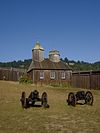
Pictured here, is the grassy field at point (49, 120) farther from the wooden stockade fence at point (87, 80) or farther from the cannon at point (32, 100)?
the wooden stockade fence at point (87, 80)

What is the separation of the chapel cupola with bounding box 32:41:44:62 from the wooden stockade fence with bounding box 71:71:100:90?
8.64 m

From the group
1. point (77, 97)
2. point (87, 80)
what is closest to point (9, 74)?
point (87, 80)

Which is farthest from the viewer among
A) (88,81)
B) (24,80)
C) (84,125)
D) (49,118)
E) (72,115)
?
(24,80)

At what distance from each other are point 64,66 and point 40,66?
14.9 ft

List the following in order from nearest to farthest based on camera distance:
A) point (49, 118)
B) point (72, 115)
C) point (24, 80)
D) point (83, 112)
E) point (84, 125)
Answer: point (84, 125) < point (49, 118) < point (72, 115) < point (83, 112) < point (24, 80)

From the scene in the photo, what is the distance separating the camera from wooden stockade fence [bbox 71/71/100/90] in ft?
134

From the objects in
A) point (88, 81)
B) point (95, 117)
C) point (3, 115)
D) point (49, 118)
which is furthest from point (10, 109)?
point (88, 81)

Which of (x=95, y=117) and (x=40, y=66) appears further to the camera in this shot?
(x=40, y=66)

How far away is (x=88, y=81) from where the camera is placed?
42.8 meters

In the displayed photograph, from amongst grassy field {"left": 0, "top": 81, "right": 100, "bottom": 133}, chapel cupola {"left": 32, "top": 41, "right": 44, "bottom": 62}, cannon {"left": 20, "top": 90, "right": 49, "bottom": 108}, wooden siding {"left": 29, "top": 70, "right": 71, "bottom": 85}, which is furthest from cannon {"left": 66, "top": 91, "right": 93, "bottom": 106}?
chapel cupola {"left": 32, "top": 41, "right": 44, "bottom": 62}

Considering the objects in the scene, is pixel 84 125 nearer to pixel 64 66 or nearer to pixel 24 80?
pixel 24 80

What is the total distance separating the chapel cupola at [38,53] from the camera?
54.4m

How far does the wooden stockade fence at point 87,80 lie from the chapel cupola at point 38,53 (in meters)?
8.64

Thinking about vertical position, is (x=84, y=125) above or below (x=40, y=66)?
below
